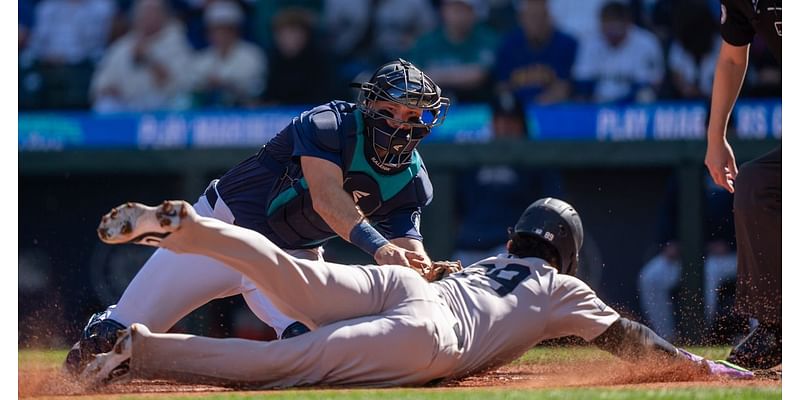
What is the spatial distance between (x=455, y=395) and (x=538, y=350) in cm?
259

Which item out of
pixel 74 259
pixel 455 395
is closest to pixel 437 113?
pixel 455 395

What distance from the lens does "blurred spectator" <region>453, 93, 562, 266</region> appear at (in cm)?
1070

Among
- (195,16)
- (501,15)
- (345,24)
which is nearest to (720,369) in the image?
(501,15)

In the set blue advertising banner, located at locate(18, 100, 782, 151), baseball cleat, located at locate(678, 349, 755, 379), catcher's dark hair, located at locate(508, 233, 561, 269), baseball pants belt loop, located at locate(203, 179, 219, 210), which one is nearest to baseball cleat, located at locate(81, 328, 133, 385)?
baseball pants belt loop, located at locate(203, 179, 219, 210)

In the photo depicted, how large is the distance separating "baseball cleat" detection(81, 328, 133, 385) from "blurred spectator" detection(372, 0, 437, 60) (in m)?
7.42

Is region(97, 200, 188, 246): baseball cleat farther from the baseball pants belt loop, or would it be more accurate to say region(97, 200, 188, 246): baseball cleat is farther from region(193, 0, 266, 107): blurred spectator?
region(193, 0, 266, 107): blurred spectator

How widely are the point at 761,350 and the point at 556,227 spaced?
41.9 inches

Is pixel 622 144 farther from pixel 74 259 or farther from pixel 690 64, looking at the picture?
pixel 74 259

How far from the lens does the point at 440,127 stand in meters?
10.7

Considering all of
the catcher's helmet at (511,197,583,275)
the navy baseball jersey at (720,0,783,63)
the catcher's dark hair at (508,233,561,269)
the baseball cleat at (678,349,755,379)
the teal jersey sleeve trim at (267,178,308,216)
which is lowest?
the baseball cleat at (678,349,755,379)

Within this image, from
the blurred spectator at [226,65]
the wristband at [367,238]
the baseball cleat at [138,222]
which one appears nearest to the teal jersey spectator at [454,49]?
the blurred spectator at [226,65]

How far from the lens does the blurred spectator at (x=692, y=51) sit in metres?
10.3

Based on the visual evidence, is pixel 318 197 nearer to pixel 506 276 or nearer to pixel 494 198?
pixel 506 276

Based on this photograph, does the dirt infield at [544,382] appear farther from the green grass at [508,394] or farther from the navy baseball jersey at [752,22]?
the navy baseball jersey at [752,22]
